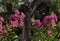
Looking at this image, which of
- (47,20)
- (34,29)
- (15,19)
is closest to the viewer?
(47,20)

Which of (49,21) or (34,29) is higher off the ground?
(49,21)

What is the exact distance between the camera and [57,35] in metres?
5.32

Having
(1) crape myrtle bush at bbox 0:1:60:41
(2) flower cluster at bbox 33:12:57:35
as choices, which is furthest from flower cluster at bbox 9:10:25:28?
(2) flower cluster at bbox 33:12:57:35

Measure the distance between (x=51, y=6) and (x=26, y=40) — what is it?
10.6 feet

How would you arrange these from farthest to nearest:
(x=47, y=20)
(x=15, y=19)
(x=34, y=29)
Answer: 1. (x=34, y=29)
2. (x=15, y=19)
3. (x=47, y=20)

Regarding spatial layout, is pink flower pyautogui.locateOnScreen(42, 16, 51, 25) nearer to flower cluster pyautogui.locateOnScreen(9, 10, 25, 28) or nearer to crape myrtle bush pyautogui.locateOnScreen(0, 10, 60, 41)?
crape myrtle bush pyautogui.locateOnScreen(0, 10, 60, 41)

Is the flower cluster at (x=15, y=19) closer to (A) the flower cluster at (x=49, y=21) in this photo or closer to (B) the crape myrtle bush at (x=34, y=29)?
(B) the crape myrtle bush at (x=34, y=29)

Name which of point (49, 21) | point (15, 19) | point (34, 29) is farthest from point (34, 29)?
point (49, 21)

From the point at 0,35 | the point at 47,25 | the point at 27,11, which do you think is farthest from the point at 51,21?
the point at 27,11

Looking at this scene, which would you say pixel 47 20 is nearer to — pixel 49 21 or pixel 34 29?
pixel 49 21

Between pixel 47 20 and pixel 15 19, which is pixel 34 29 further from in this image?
pixel 47 20

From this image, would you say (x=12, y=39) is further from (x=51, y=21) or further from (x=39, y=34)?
(x=51, y=21)

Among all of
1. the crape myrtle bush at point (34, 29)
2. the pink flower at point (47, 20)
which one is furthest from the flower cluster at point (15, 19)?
the pink flower at point (47, 20)

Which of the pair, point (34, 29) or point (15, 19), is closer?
point (15, 19)
